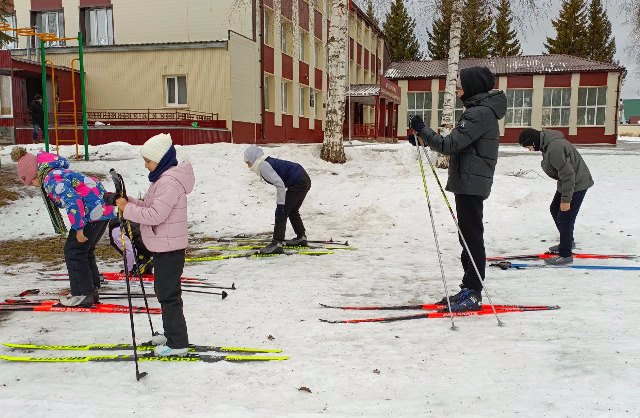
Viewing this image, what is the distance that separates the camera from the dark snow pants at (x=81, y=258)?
5.39 metres

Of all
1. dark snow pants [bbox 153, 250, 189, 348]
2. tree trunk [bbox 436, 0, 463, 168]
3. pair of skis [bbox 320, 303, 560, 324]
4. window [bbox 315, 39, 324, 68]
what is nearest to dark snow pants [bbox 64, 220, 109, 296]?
dark snow pants [bbox 153, 250, 189, 348]

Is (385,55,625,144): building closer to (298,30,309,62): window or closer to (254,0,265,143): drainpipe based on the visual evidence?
(298,30,309,62): window

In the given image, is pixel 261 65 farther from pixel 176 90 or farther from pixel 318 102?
pixel 318 102

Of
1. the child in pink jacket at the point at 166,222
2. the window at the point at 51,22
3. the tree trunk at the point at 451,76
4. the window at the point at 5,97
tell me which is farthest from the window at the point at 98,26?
the child in pink jacket at the point at 166,222

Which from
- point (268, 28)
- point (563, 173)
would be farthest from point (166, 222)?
point (268, 28)

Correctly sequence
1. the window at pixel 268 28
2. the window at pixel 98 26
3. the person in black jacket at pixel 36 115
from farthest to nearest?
the window at pixel 268 28, the window at pixel 98 26, the person in black jacket at pixel 36 115

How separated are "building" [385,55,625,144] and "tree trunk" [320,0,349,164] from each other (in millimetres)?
21273

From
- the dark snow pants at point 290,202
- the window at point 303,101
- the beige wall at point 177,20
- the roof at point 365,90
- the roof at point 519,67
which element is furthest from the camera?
the roof at point 519,67

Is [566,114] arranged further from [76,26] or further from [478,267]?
[478,267]

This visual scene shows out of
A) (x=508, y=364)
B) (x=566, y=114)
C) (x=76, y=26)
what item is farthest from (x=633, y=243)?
(x=566, y=114)

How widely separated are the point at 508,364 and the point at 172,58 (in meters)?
23.0

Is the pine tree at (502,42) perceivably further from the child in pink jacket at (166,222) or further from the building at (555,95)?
the child in pink jacket at (166,222)

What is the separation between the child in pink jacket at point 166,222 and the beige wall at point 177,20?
22528mm

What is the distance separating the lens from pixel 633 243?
9.06 meters
